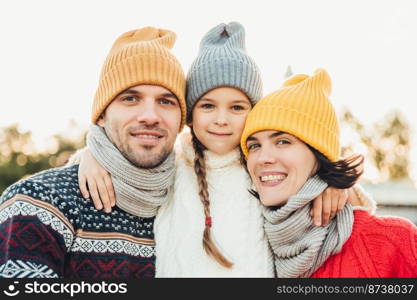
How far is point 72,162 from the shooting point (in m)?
3.29

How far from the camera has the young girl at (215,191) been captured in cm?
287

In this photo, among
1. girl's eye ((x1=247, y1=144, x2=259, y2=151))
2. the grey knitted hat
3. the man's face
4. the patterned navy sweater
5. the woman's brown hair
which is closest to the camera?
the patterned navy sweater

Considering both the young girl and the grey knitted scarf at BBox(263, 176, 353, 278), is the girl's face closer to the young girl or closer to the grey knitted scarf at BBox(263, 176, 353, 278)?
the young girl

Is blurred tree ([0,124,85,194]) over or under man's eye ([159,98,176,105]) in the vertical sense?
over

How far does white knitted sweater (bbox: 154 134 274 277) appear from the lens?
2.86 m

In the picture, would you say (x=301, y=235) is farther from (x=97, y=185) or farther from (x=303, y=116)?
(x=97, y=185)

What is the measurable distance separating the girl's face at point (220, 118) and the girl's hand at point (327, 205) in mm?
705

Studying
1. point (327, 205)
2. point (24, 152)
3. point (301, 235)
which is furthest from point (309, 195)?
point (24, 152)

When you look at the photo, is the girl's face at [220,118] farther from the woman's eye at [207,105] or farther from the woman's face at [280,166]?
the woman's face at [280,166]

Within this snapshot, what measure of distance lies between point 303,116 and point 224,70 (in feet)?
2.23

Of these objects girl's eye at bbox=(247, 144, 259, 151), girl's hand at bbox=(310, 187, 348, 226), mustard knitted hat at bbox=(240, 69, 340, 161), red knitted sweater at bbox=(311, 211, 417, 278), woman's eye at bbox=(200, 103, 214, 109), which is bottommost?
red knitted sweater at bbox=(311, 211, 417, 278)

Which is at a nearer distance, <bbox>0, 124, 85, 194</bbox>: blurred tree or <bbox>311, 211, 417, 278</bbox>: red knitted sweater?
<bbox>311, 211, 417, 278</bbox>: red knitted sweater

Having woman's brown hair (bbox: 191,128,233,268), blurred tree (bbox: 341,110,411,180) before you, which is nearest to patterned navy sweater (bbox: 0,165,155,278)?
woman's brown hair (bbox: 191,128,233,268)

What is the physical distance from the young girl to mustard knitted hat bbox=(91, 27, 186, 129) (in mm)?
186
